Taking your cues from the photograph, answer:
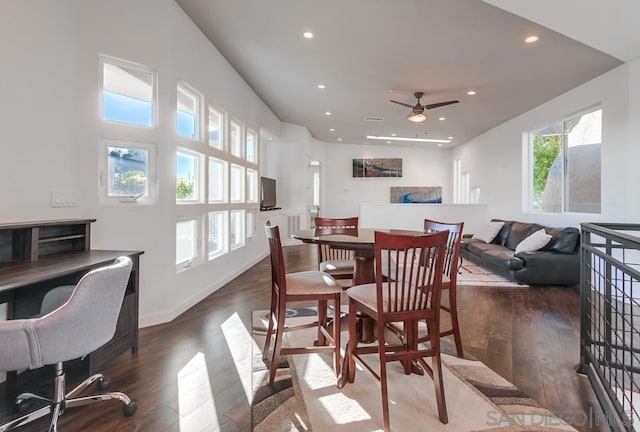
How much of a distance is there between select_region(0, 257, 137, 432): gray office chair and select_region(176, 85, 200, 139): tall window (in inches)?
90.5

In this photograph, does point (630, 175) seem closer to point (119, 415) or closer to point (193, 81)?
point (193, 81)

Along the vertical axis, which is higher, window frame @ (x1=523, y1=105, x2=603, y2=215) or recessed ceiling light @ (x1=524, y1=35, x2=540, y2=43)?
recessed ceiling light @ (x1=524, y1=35, x2=540, y2=43)

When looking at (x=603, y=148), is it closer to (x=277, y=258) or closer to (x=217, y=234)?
(x=277, y=258)

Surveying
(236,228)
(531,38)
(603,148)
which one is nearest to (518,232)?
(603,148)

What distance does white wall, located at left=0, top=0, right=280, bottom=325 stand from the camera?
2.24 m

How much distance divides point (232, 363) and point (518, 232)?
5507 millimetres

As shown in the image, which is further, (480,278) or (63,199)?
(480,278)

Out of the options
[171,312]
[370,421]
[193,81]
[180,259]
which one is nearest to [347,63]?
[193,81]

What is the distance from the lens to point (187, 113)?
3812 millimetres

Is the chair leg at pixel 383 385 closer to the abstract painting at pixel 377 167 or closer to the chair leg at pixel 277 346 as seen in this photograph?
the chair leg at pixel 277 346

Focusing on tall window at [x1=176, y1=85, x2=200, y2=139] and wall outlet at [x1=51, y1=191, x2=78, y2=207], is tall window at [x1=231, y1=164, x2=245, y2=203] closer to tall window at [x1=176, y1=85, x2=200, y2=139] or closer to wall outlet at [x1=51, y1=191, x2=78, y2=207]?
tall window at [x1=176, y1=85, x2=200, y2=139]

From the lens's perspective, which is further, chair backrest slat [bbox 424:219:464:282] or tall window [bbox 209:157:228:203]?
tall window [bbox 209:157:228:203]

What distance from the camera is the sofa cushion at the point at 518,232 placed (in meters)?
5.51

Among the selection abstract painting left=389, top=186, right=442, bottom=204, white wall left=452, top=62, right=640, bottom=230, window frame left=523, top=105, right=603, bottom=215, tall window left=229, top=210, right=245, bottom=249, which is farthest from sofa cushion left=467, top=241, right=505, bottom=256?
abstract painting left=389, top=186, right=442, bottom=204
